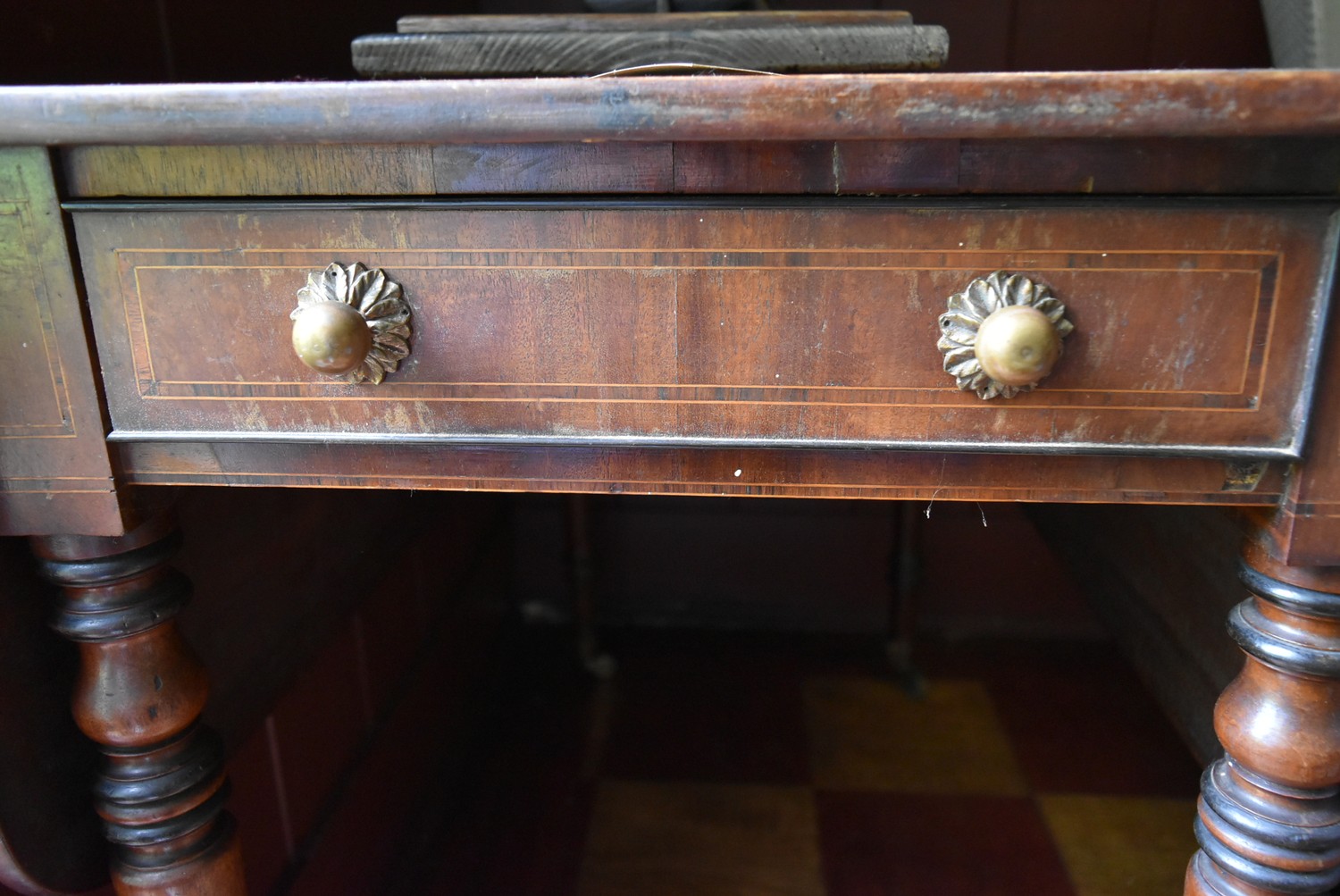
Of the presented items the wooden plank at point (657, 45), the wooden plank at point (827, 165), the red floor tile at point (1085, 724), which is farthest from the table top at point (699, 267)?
the red floor tile at point (1085, 724)

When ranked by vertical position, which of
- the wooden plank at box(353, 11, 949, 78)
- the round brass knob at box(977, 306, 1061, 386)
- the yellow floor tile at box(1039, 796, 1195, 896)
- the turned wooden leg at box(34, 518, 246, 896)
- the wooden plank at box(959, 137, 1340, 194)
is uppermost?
the wooden plank at box(353, 11, 949, 78)

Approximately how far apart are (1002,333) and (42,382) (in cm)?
44

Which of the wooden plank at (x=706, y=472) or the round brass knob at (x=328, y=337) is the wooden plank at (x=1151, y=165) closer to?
the wooden plank at (x=706, y=472)

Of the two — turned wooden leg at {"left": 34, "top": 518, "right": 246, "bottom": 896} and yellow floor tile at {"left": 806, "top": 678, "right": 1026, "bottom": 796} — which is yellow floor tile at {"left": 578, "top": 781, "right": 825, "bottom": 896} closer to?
yellow floor tile at {"left": 806, "top": 678, "right": 1026, "bottom": 796}

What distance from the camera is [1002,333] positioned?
365 mm

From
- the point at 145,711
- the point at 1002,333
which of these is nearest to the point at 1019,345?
the point at 1002,333

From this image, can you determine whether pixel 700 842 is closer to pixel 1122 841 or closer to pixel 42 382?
pixel 1122 841

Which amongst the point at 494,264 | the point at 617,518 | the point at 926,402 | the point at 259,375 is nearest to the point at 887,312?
the point at 926,402

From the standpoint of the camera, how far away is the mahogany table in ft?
1.19

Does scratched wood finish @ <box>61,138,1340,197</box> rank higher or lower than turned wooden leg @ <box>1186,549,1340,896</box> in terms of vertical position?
higher

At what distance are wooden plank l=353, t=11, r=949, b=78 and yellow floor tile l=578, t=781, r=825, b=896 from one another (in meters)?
0.77

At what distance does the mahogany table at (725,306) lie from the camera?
1.19 ft

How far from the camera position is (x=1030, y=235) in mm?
385

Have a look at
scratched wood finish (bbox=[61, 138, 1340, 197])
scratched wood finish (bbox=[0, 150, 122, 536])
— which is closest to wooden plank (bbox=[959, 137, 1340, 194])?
scratched wood finish (bbox=[61, 138, 1340, 197])
